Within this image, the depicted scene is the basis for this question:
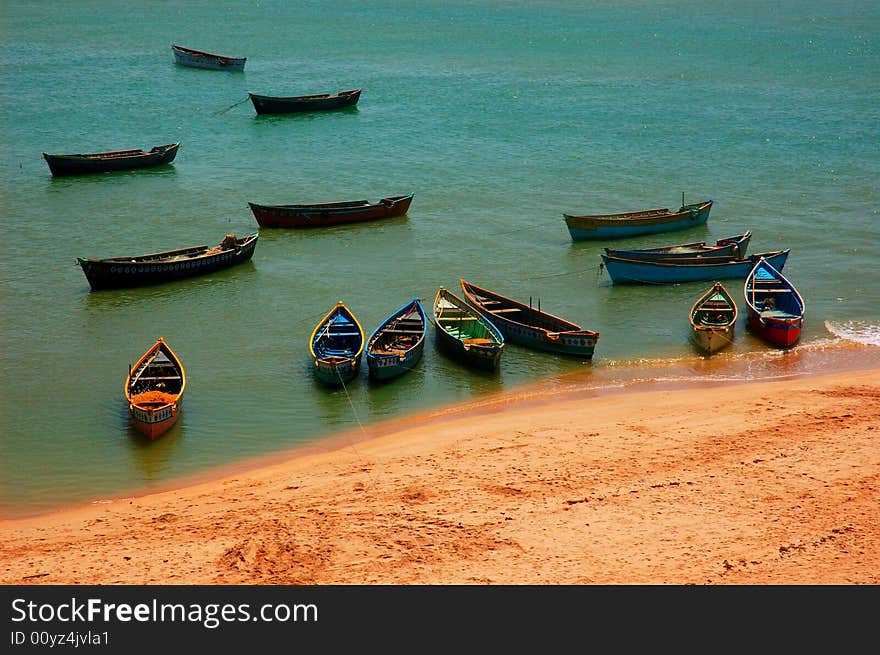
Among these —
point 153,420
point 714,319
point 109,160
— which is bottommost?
point 153,420

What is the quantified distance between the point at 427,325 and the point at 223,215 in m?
18.2

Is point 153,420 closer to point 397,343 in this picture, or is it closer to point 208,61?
point 397,343

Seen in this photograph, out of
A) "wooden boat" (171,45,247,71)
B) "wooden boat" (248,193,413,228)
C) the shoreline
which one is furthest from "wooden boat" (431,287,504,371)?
"wooden boat" (171,45,247,71)

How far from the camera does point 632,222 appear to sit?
46.1 m

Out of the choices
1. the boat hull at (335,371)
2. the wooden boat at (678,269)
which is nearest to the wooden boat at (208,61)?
the wooden boat at (678,269)

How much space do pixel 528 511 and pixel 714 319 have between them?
16.0 m

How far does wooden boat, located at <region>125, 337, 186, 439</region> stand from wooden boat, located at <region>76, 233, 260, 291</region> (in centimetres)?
816

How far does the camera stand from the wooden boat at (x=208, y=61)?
92.8 meters

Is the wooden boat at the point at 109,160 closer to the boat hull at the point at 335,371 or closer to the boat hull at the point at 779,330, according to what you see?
the boat hull at the point at 335,371

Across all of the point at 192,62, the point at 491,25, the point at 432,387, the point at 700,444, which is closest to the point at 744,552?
the point at 700,444

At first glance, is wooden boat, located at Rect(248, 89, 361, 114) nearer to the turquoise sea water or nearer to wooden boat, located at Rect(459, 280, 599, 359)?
the turquoise sea water

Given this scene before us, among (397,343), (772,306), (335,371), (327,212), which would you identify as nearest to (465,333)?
(397,343)

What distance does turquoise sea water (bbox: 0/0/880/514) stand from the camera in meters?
30.8
